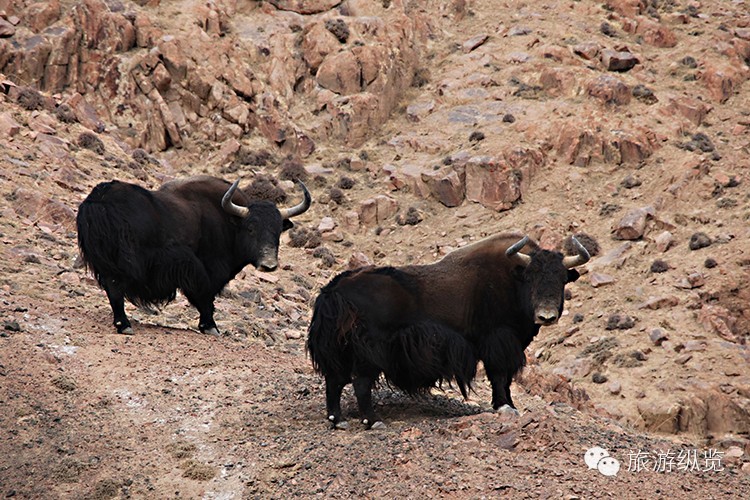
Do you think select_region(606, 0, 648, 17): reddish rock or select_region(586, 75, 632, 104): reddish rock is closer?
select_region(586, 75, 632, 104): reddish rock

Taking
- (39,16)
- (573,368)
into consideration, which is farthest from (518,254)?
(39,16)

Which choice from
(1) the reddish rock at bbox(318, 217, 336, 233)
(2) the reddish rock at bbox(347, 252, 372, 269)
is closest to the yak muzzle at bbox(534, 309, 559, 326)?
(2) the reddish rock at bbox(347, 252, 372, 269)

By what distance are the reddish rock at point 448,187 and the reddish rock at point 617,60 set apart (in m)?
9.98

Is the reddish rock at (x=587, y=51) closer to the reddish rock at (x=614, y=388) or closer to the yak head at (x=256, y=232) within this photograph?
the reddish rock at (x=614, y=388)

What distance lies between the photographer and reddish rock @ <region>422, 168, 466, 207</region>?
35688 millimetres

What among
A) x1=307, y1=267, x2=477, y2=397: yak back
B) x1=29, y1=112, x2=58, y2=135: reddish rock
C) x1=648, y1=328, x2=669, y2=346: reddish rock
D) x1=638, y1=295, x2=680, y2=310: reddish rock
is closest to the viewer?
x1=307, y1=267, x2=477, y2=397: yak back

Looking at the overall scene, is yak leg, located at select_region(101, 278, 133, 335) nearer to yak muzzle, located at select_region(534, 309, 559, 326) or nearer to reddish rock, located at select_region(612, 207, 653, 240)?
yak muzzle, located at select_region(534, 309, 559, 326)

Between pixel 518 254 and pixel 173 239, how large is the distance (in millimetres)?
5961

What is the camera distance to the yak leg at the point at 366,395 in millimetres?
11453

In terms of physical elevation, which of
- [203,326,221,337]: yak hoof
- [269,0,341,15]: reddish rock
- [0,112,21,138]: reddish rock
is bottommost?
[269,0,341,15]: reddish rock

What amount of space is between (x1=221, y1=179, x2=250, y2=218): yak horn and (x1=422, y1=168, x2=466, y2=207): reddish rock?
64.2 feet

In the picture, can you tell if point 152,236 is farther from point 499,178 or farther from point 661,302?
point 499,178

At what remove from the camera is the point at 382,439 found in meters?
11.0

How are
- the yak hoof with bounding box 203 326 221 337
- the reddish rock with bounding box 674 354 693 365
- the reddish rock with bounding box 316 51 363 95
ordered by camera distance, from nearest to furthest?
the yak hoof with bounding box 203 326 221 337 → the reddish rock with bounding box 674 354 693 365 → the reddish rock with bounding box 316 51 363 95
